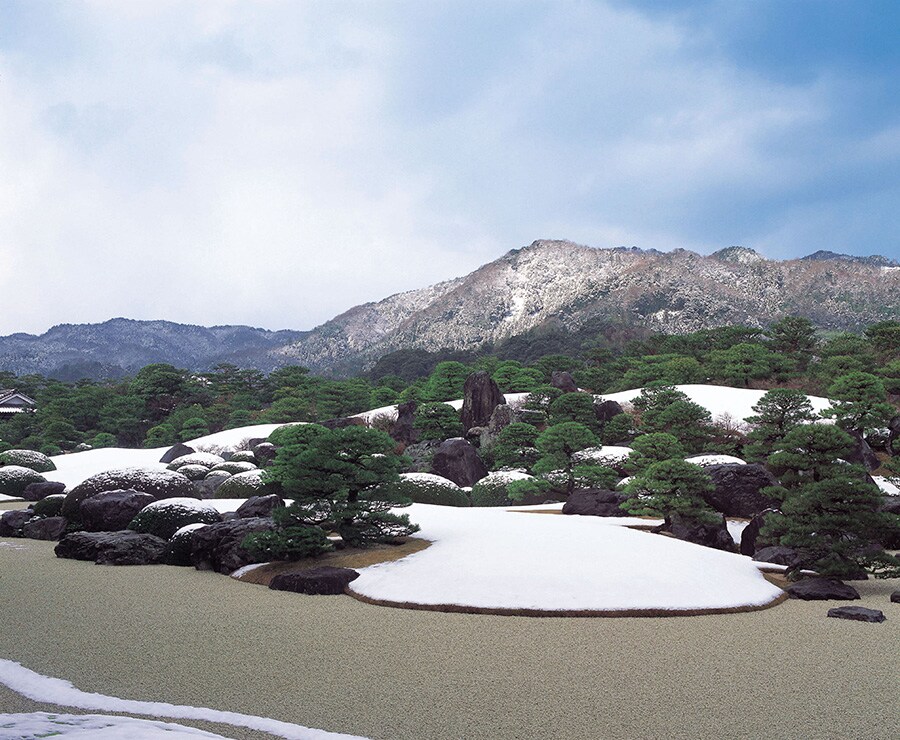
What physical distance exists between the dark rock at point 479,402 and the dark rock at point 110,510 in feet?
58.0

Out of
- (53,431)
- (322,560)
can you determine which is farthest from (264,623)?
(53,431)

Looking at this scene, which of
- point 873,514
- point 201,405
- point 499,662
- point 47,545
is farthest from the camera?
point 201,405

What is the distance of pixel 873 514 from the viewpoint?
1068cm

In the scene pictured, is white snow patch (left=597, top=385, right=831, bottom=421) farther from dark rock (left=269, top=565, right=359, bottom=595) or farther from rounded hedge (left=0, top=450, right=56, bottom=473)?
rounded hedge (left=0, top=450, right=56, bottom=473)

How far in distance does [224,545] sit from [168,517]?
2846mm

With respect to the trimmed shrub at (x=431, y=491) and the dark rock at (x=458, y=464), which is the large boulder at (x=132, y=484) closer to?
the trimmed shrub at (x=431, y=491)

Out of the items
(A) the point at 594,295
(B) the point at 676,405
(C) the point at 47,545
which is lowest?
(C) the point at 47,545

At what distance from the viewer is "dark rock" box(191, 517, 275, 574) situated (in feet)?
39.5

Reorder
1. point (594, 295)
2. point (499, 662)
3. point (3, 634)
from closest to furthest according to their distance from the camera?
1. point (499, 662)
2. point (3, 634)
3. point (594, 295)

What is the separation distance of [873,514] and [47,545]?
16.8 m

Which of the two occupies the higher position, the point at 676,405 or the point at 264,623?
the point at 676,405

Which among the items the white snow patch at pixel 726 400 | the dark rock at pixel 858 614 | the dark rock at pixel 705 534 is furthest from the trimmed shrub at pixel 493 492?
the dark rock at pixel 858 614

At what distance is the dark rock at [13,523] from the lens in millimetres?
17391

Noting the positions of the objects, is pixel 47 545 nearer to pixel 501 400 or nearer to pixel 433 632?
pixel 433 632
